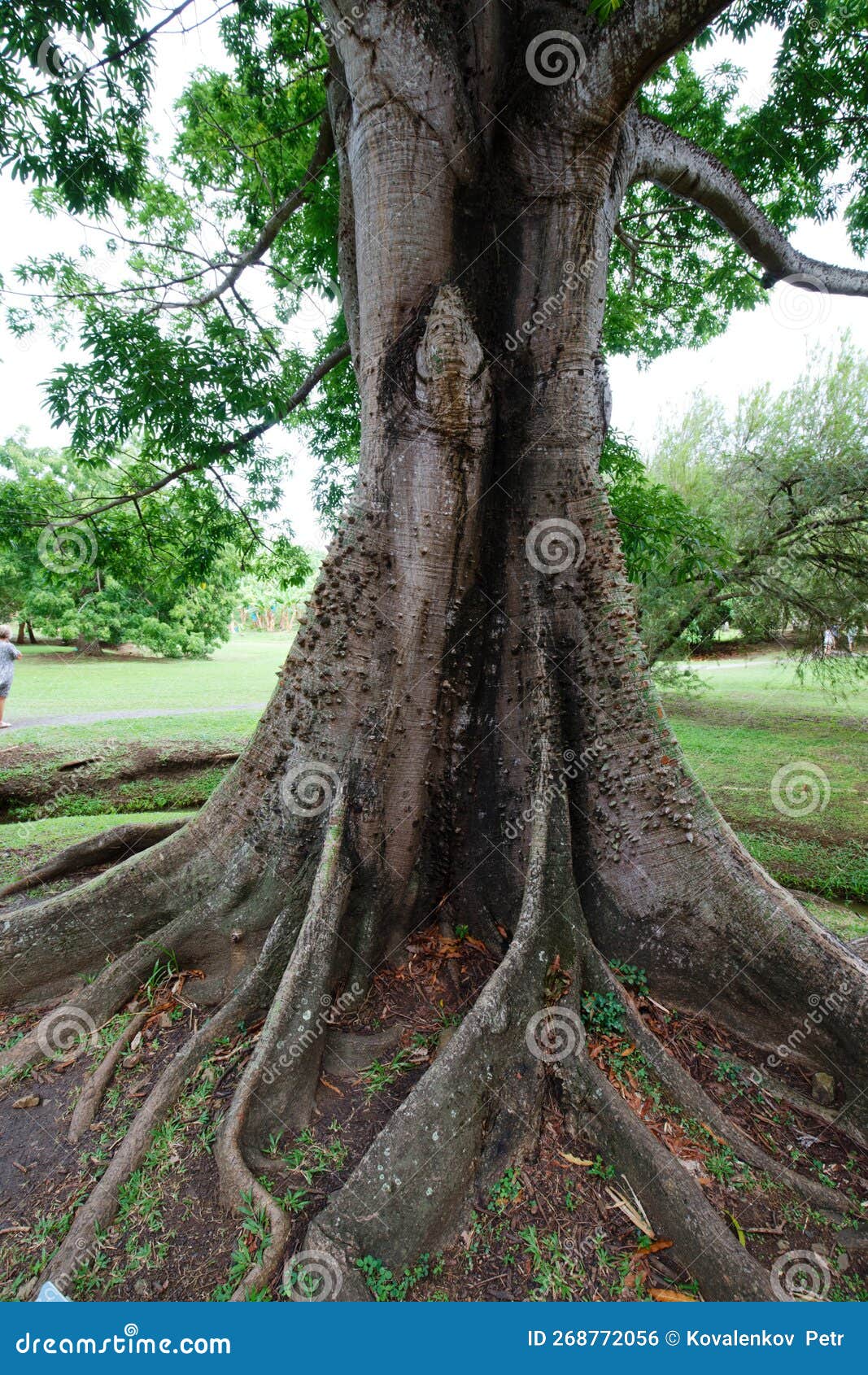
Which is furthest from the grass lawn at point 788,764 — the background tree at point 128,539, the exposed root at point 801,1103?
the background tree at point 128,539

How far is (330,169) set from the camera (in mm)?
5559

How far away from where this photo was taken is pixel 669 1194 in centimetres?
214

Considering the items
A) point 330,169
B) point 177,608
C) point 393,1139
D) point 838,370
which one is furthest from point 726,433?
point 177,608

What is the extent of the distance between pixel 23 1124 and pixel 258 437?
16.7ft

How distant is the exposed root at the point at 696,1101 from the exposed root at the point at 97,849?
2.90 metres

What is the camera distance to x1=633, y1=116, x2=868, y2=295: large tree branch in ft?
12.8

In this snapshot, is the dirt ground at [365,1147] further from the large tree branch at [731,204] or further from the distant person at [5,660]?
the distant person at [5,660]

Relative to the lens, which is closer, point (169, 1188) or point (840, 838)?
point (169, 1188)

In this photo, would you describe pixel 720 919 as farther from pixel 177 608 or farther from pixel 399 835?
pixel 177 608

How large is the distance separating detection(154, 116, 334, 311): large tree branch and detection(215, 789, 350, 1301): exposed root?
16.3 feet

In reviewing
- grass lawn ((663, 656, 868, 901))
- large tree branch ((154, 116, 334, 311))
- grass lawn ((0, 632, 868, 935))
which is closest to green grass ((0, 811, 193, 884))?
grass lawn ((0, 632, 868, 935))

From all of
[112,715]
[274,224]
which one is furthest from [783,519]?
[112,715]

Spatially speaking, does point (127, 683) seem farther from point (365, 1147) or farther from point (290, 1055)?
point (365, 1147)

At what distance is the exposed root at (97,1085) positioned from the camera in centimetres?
244
